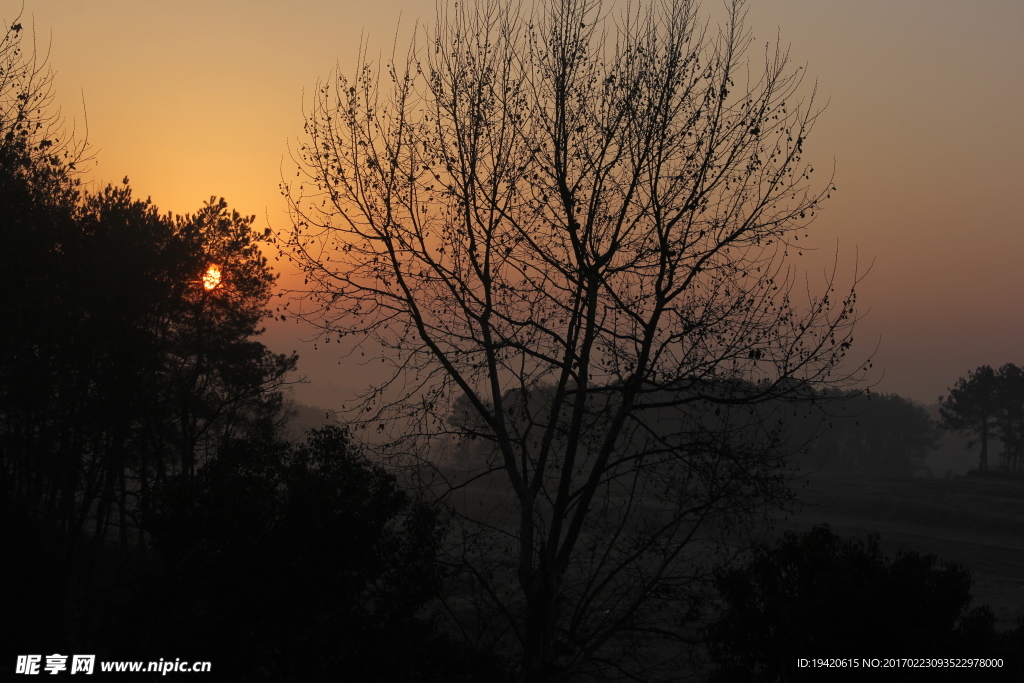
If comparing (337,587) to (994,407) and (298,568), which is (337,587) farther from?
(994,407)

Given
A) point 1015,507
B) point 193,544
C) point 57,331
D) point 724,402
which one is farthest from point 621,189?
point 1015,507

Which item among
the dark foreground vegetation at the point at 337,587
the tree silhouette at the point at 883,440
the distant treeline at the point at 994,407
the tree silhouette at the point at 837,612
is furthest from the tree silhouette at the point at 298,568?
the tree silhouette at the point at 883,440

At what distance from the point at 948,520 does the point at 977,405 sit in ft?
101

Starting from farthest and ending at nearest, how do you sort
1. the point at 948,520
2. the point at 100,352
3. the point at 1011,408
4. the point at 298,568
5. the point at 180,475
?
1. the point at 1011,408
2. the point at 948,520
3. the point at 100,352
4. the point at 180,475
5. the point at 298,568

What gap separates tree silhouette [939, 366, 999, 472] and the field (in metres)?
10.0

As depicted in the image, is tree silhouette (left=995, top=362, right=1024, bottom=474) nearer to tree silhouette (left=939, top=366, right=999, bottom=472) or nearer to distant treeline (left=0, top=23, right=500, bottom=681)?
tree silhouette (left=939, top=366, right=999, bottom=472)

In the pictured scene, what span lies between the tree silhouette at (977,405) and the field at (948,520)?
10001 mm

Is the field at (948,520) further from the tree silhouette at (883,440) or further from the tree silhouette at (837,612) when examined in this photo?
the tree silhouette at (883,440)

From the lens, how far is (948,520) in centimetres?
4472

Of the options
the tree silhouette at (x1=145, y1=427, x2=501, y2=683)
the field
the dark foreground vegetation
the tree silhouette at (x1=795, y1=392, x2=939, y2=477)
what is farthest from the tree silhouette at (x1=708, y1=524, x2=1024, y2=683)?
the tree silhouette at (x1=795, y1=392, x2=939, y2=477)

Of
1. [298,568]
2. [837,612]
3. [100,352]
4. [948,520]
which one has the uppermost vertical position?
[100,352]

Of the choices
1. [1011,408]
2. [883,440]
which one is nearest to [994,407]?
[1011,408]

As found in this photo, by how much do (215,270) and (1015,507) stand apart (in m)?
48.6

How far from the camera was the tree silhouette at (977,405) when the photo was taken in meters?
68.5
